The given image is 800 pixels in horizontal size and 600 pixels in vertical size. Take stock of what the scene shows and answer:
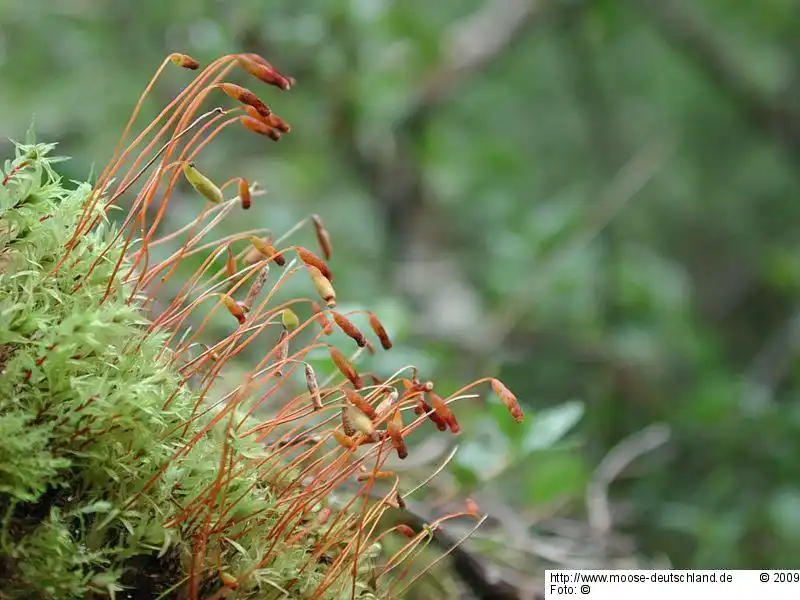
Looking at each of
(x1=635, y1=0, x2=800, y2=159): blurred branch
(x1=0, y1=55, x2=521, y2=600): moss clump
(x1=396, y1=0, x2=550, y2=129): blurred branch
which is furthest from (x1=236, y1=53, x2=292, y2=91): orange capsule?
(x1=635, y1=0, x2=800, y2=159): blurred branch

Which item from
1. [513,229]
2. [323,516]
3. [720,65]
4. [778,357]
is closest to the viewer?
[323,516]

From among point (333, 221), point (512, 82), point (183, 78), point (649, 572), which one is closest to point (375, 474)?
point (649, 572)

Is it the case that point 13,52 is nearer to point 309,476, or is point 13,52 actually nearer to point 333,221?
point 333,221

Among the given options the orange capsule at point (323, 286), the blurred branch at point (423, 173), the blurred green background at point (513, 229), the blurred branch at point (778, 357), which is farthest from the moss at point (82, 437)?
the blurred branch at point (778, 357)

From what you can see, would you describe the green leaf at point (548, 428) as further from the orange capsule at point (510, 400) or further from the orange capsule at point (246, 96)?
the orange capsule at point (246, 96)

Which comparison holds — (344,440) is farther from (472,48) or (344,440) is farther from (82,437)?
(472,48)

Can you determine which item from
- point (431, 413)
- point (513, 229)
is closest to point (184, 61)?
point (431, 413)

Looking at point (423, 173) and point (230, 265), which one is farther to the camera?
point (423, 173)
